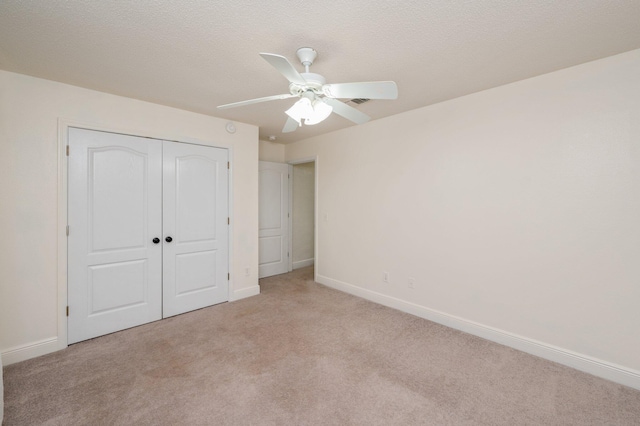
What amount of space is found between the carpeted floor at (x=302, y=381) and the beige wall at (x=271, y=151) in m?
2.96

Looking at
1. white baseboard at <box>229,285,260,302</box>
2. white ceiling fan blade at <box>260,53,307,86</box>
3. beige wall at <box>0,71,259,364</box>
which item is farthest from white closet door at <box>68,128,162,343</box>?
white ceiling fan blade at <box>260,53,307,86</box>

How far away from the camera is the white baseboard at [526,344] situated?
6.73ft

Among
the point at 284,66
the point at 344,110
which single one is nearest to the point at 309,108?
the point at 344,110

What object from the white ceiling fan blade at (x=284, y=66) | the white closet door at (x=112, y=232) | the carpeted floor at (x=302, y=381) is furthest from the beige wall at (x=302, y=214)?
the white ceiling fan blade at (x=284, y=66)

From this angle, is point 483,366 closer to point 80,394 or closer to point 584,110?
point 584,110

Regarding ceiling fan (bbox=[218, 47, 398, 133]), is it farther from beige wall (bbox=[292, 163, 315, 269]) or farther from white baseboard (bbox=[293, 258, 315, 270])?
white baseboard (bbox=[293, 258, 315, 270])

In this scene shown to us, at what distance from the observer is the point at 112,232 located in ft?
9.27

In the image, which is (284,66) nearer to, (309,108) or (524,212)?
(309,108)

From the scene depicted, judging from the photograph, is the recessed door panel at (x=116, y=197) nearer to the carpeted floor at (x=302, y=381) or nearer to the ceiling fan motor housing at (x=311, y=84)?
the carpeted floor at (x=302, y=381)

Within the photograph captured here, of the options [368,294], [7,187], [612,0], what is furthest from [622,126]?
[7,187]

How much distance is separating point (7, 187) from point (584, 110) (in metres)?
4.81

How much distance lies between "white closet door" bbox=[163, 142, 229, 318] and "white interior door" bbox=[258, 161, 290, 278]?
1171mm

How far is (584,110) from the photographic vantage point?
2160 millimetres

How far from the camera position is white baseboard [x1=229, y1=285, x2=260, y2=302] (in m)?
3.75
